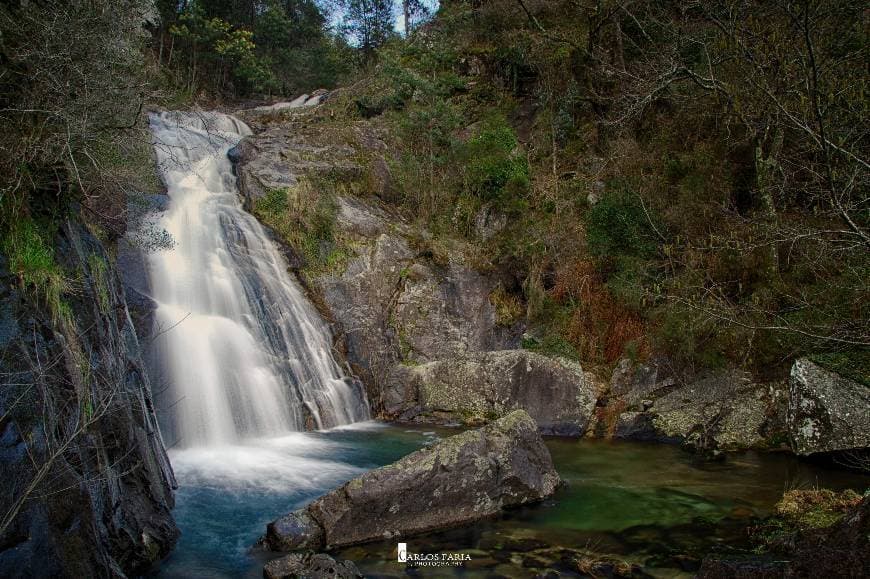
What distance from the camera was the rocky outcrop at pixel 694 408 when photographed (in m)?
9.07

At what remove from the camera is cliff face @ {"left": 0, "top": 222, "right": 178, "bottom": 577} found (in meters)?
3.56

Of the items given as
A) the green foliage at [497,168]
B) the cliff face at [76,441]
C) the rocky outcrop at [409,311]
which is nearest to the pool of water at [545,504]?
the cliff face at [76,441]

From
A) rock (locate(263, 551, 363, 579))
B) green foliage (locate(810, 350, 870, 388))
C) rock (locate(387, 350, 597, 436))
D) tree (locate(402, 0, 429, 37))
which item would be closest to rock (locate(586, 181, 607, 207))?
rock (locate(387, 350, 597, 436))

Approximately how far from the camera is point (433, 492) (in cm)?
607

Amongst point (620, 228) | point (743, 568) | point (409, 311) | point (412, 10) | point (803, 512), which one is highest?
point (412, 10)

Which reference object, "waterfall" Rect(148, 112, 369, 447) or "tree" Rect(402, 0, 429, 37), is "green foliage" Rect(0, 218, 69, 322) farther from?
"tree" Rect(402, 0, 429, 37)

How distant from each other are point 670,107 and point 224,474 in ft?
44.7

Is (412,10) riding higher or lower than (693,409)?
higher

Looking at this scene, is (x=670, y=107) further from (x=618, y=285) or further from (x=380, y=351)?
(x=380, y=351)

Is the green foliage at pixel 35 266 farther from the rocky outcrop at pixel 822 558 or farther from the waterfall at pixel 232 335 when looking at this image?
the rocky outcrop at pixel 822 558

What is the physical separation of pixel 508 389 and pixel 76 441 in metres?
7.99

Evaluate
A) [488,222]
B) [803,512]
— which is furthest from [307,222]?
[803,512]

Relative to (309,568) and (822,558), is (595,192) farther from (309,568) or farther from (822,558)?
(822,558)

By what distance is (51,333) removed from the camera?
184 inches
